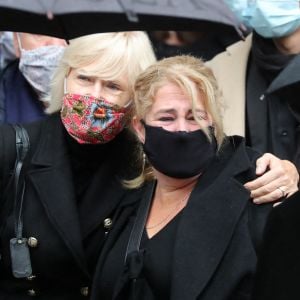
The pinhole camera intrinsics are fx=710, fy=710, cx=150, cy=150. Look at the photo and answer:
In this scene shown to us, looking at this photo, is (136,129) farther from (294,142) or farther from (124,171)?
(294,142)

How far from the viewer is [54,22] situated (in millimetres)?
2928

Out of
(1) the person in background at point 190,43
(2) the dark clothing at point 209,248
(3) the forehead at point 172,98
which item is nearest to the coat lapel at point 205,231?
(2) the dark clothing at point 209,248

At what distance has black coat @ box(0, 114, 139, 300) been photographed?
322 centimetres

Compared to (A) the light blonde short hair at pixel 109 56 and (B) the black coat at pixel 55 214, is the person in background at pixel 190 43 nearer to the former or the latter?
(A) the light blonde short hair at pixel 109 56

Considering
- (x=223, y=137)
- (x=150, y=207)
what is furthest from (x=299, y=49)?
(x=150, y=207)

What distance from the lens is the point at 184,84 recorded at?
302 centimetres

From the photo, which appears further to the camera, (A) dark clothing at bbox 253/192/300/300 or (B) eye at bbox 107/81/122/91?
(B) eye at bbox 107/81/122/91

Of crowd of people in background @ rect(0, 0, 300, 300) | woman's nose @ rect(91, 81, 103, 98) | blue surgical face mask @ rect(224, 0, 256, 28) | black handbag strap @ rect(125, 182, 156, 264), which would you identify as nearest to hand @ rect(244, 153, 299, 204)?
crowd of people in background @ rect(0, 0, 300, 300)

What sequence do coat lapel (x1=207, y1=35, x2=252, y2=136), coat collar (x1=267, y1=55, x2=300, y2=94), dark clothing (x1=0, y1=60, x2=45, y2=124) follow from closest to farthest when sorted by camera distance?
coat collar (x1=267, y1=55, x2=300, y2=94) → coat lapel (x1=207, y1=35, x2=252, y2=136) → dark clothing (x1=0, y1=60, x2=45, y2=124)

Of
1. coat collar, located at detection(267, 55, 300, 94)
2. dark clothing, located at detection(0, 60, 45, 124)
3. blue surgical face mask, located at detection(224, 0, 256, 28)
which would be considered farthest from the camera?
dark clothing, located at detection(0, 60, 45, 124)

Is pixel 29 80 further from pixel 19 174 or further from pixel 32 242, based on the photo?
pixel 32 242

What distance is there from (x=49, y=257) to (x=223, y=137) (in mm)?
957

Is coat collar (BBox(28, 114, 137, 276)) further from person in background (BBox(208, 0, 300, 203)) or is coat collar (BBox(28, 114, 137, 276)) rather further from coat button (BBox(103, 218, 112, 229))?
person in background (BBox(208, 0, 300, 203))

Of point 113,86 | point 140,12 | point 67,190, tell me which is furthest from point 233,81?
point 140,12
